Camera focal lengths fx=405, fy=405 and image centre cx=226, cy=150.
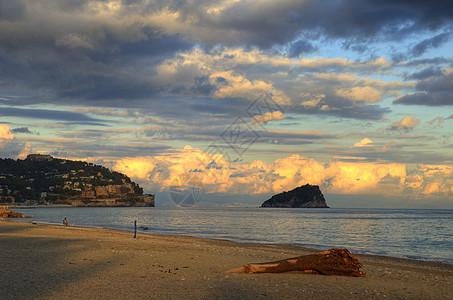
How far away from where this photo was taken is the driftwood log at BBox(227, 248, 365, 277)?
15.5 meters

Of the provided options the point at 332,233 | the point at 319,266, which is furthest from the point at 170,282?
the point at 332,233

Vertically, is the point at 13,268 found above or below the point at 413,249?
above

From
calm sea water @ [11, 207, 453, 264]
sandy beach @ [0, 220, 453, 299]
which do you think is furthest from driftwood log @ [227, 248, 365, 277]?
calm sea water @ [11, 207, 453, 264]

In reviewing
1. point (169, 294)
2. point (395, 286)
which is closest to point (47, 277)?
point (169, 294)

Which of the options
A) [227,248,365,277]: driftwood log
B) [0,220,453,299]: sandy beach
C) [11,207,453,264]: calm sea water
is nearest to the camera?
[0,220,453,299]: sandy beach

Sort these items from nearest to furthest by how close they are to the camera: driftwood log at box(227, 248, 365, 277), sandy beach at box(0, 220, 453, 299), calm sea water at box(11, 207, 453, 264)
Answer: sandy beach at box(0, 220, 453, 299), driftwood log at box(227, 248, 365, 277), calm sea water at box(11, 207, 453, 264)

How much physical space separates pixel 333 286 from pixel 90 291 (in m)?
7.68

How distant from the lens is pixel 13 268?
15391 mm

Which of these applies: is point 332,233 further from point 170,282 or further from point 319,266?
point 170,282

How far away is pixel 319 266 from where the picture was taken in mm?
15594

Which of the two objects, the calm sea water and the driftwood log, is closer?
the driftwood log

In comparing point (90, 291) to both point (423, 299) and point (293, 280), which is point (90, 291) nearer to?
point (293, 280)

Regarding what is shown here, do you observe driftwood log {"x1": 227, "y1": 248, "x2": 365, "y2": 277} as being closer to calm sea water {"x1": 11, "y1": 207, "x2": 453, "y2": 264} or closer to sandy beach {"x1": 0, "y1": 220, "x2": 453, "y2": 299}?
sandy beach {"x1": 0, "y1": 220, "x2": 453, "y2": 299}

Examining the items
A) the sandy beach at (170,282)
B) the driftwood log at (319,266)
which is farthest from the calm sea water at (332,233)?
the sandy beach at (170,282)
